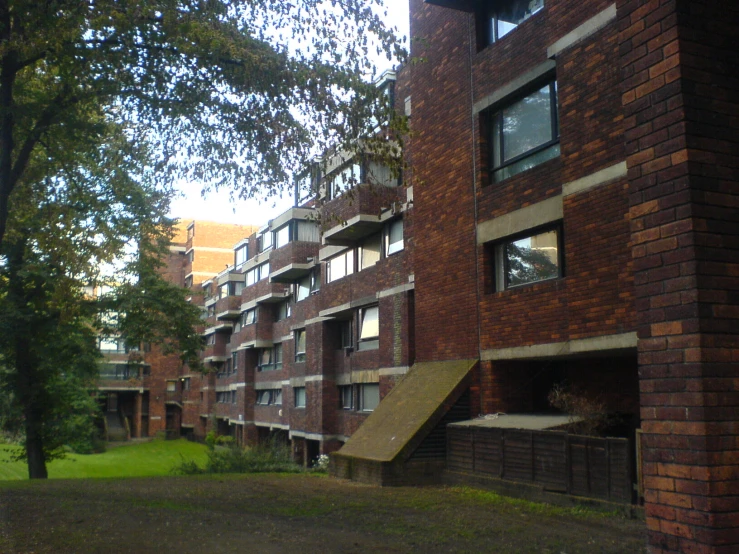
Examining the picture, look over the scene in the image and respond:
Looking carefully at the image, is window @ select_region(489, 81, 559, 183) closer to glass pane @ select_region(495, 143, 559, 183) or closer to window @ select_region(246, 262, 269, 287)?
glass pane @ select_region(495, 143, 559, 183)

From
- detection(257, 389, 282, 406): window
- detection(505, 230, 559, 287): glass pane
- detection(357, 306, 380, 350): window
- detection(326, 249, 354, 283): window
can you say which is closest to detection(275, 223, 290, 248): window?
detection(326, 249, 354, 283): window

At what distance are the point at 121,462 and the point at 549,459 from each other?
39.0m

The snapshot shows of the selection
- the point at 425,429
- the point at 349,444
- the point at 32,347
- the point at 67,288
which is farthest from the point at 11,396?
the point at 425,429

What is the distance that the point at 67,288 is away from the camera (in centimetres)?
1592

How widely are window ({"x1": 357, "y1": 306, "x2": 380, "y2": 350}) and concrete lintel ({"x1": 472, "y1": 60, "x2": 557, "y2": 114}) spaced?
1198 cm

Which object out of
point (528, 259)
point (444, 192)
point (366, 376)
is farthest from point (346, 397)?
point (528, 259)

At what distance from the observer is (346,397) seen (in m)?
31.7

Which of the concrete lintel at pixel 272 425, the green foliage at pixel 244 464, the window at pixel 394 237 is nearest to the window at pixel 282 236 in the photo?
the concrete lintel at pixel 272 425

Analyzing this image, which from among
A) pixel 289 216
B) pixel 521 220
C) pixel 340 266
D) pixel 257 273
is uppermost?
pixel 289 216

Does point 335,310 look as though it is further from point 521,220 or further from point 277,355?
point 521,220

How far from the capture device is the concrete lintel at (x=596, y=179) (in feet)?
40.2

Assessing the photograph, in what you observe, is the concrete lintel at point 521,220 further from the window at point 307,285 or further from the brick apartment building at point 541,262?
the window at point 307,285

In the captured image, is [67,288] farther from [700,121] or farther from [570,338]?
[700,121]

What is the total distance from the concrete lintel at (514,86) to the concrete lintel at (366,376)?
13.2m
